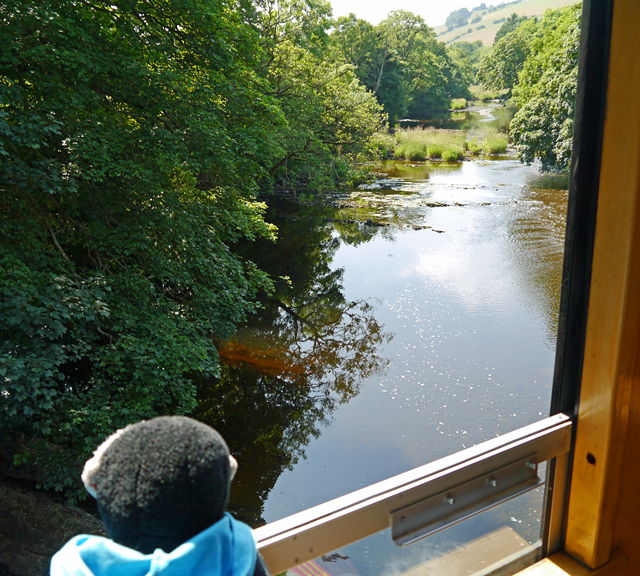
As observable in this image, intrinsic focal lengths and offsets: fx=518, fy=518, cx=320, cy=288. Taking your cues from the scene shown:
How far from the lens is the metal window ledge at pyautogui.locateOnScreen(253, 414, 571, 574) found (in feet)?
2.46

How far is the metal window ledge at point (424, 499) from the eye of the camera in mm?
749

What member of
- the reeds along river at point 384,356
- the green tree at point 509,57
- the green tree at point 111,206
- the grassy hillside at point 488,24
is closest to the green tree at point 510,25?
the grassy hillside at point 488,24

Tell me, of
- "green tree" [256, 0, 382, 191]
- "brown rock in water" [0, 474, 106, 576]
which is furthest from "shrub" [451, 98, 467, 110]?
"brown rock in water" [0, 474, 106, 576]

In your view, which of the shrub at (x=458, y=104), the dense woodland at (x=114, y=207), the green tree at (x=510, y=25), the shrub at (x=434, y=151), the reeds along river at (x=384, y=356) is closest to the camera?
the dense woodland at (x=114, y=207)

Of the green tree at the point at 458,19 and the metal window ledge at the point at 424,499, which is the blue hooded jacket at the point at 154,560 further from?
the green tree at the point at 458,19

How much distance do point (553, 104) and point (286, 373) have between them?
11.7 meters

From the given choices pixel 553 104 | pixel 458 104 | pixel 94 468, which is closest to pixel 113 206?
pixel 94 468

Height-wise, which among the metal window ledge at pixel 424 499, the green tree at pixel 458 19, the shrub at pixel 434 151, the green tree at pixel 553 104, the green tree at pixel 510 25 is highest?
the green tree at pixel 458 19

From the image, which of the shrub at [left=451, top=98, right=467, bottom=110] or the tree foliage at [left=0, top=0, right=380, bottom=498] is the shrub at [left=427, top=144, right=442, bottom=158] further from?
the tree foliage at [left=0, top=0, right=380, bottom=498]

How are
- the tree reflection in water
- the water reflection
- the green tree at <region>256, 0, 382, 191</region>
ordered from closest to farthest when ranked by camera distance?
the tree reflection in water, the green tree at <region>256, 0, 382, 191</region>, the water reflection

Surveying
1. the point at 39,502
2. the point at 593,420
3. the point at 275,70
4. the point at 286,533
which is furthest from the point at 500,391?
the point at 275,70

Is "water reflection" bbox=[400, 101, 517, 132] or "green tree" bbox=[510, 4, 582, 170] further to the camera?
"water reflection" bbox=[400, 101, 517, 132]

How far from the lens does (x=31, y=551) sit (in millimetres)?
4105

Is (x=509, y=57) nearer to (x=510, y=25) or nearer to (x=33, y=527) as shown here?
(x=510, y=25)
